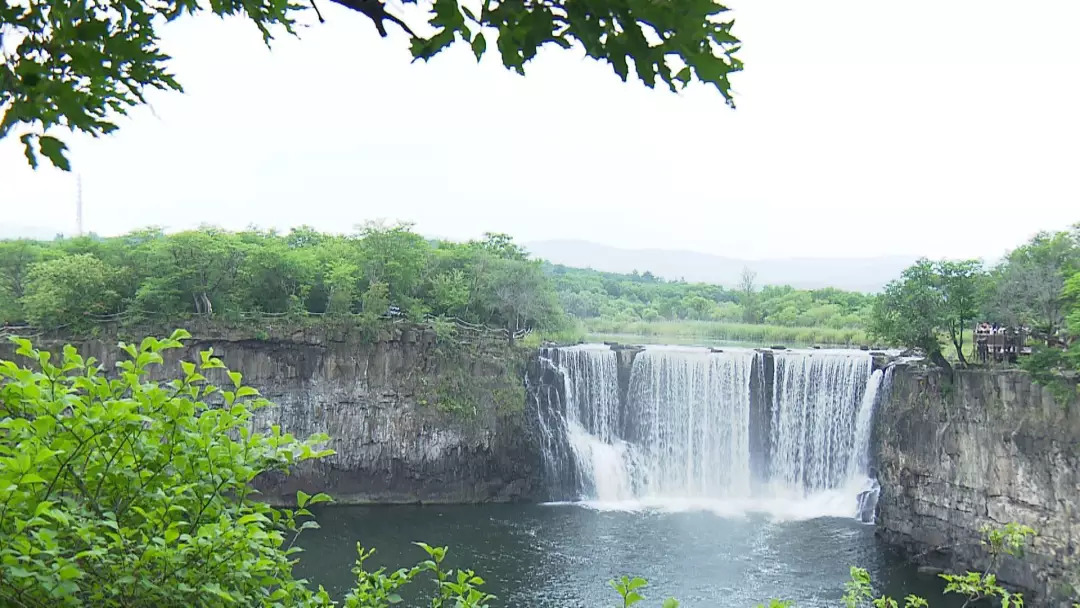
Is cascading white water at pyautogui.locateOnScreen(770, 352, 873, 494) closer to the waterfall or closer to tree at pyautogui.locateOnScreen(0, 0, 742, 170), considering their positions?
the waterfall

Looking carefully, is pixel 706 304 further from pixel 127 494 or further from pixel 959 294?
pixel 127 494

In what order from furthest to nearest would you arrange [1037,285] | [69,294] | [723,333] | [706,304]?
[706,304] → [723,333] → [69,294] → [1037,285]

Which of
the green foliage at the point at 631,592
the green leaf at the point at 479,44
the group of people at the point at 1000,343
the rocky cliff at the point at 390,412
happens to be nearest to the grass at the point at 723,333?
the rocky cliff at the point at 390,412

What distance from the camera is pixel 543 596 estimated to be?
70.2 ft

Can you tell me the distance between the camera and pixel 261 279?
1336 inches

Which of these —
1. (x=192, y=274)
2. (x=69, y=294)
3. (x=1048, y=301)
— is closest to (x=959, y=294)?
(x=1048, y=301)

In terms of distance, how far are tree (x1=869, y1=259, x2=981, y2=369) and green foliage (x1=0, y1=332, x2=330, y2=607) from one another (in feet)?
77.5

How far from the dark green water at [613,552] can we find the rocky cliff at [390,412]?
1.42 metres

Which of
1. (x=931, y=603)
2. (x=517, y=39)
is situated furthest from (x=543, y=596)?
(x=517, y=39)

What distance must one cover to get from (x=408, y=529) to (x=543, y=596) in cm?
771

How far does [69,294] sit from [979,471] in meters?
29.5

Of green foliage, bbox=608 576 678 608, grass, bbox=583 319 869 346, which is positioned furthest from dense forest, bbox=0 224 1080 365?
green foliage, bbox=608 576 678 608

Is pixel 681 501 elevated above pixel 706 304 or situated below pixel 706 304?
below

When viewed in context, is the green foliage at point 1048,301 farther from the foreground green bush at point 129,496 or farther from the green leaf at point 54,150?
the green leaf at point 54,150
